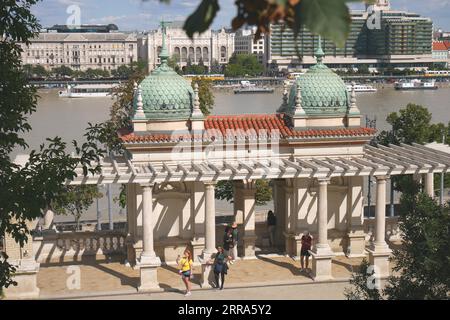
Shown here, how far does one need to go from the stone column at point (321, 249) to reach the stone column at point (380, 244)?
1343 millimetres

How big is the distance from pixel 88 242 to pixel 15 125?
12545mm

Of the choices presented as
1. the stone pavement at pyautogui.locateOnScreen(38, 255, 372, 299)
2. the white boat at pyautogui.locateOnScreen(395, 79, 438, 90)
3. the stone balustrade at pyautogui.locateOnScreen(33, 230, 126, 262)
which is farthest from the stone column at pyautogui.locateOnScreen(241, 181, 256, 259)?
the white boat at pyautogui.locateOnScreen(395, 79, 438, 90)

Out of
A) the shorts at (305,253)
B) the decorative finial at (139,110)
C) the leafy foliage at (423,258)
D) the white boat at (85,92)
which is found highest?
the decorative finial at (139,110)

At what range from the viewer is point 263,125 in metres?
21.2

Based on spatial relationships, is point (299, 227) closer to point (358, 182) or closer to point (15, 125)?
point (358, 182)

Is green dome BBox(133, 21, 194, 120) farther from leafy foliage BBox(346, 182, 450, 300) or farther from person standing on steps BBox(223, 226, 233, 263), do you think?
leafy foliage BBox(346, 182, 450, 300)

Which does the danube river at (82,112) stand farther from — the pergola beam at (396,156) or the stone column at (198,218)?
the pergola beam at (396,156)

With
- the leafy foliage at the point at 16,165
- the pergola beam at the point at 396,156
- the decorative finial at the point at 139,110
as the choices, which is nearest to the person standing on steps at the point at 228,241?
the decorative finial at the point at 139,110

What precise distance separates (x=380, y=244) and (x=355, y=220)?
2036 millimetres

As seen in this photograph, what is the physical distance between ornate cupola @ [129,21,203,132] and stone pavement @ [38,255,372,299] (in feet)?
13.9

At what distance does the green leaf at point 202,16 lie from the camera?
3.27 metres

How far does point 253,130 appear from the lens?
21.0 meters

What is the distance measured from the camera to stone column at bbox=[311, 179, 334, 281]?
→ 19.1 meters

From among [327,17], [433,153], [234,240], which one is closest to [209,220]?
[234,240]
